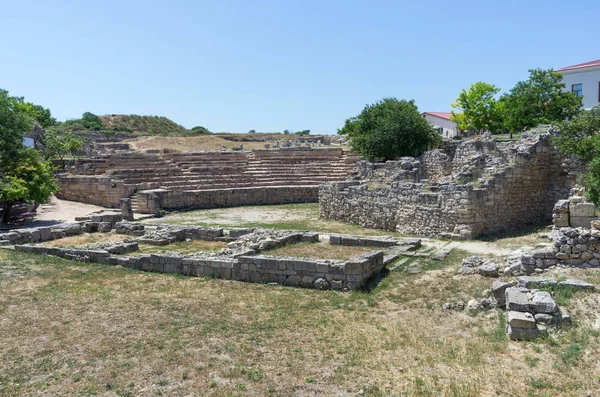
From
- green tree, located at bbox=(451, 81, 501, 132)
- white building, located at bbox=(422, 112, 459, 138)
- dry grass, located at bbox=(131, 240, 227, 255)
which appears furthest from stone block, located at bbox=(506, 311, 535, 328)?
white building, located at bbox=(422, 112, 459, 138)

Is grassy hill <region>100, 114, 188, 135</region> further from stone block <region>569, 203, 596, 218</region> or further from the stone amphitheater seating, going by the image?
stone block <region>569, 203, 596, 218</region>

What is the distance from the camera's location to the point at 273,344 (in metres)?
8.07

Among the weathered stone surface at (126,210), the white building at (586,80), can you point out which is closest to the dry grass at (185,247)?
the weathered stone surface at (126,210)

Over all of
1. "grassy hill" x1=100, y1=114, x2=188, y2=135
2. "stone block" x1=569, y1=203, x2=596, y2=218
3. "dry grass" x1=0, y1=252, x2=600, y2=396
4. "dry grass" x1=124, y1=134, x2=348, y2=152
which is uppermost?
"grassy hill" x1=100, y1=114, x2=188, y2=135

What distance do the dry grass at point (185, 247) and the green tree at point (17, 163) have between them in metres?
7.17

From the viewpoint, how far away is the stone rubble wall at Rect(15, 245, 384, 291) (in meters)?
11.4

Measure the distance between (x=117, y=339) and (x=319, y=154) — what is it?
89.3ft

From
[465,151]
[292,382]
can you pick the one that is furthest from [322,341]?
[465,151]

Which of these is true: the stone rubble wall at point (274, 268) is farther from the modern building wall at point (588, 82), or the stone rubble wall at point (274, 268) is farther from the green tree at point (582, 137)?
the modern building wall at point (588, 82)

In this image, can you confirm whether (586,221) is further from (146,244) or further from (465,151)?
(146,244)

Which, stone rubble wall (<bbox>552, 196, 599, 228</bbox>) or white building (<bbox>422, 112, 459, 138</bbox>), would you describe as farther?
white building (<bbox>422, 112, 459, 138</bbox>)

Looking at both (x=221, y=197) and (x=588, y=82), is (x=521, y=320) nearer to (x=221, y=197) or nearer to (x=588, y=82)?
(x=221, y=197)

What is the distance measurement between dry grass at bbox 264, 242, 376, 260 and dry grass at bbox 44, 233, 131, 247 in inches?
262

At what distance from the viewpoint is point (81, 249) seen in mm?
15031
